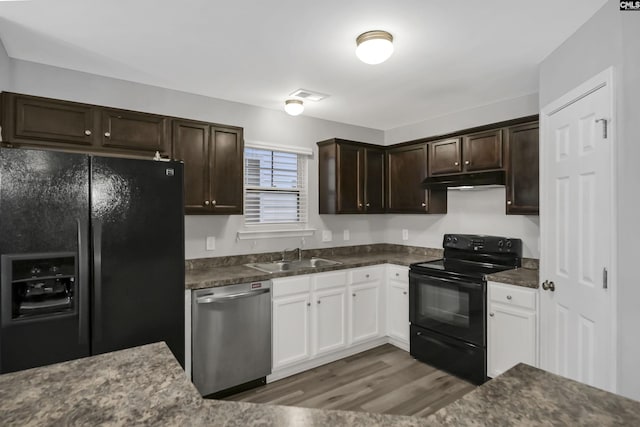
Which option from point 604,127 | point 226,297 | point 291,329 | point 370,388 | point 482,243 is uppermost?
point 604,127

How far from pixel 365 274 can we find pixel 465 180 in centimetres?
133

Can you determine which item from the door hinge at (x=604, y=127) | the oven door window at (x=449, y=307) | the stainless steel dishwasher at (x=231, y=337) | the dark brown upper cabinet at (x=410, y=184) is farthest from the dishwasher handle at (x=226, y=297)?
the door hinge at (x=604, y=127)

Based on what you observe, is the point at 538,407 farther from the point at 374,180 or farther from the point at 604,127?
the point at 374,180

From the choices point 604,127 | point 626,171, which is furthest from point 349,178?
point 626,171

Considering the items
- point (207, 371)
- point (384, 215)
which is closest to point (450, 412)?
point (207, 371)

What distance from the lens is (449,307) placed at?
311 cm

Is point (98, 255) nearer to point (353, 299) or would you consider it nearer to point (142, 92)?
point (142, 92)

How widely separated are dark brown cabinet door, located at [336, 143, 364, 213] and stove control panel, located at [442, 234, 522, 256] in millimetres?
1042

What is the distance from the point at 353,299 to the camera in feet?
11.4

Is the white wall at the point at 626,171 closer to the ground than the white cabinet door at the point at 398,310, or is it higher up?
higher up

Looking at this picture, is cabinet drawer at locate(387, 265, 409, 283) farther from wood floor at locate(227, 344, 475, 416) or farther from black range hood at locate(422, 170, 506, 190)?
black range hood at locate(422, 170, 506, 190)

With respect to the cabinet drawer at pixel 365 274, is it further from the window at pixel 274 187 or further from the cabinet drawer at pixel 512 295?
the cabinet drawer at pixel 512 295

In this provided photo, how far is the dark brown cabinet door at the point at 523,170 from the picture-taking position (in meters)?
2.87

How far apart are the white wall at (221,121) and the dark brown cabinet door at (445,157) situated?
3.31ft
